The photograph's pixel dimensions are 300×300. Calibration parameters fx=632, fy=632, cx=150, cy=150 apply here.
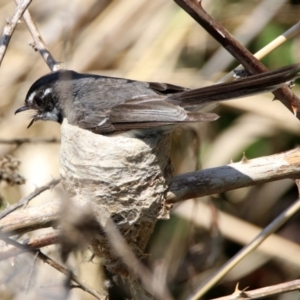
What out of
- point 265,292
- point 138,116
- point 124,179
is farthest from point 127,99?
point 265,292

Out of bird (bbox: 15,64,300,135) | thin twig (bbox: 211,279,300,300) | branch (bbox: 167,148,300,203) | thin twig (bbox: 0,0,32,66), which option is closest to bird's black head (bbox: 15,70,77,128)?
bird (bbox: 15,64,300,135)

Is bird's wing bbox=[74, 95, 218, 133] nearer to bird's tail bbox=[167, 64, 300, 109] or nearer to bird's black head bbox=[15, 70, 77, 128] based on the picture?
bird's tail bbox=[167, 64, 300, 109]

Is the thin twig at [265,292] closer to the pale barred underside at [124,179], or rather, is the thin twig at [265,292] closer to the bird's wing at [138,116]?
the bird's wing at [138,116]

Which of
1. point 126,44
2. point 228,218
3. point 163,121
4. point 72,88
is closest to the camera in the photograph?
point 163,121

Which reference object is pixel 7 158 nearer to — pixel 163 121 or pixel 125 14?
pixel 163 121

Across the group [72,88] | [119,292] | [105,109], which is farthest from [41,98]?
[119,292]

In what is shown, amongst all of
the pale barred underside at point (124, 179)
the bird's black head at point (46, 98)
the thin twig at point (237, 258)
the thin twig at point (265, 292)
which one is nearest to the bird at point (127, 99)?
the bird's black head at point (46, 98)
